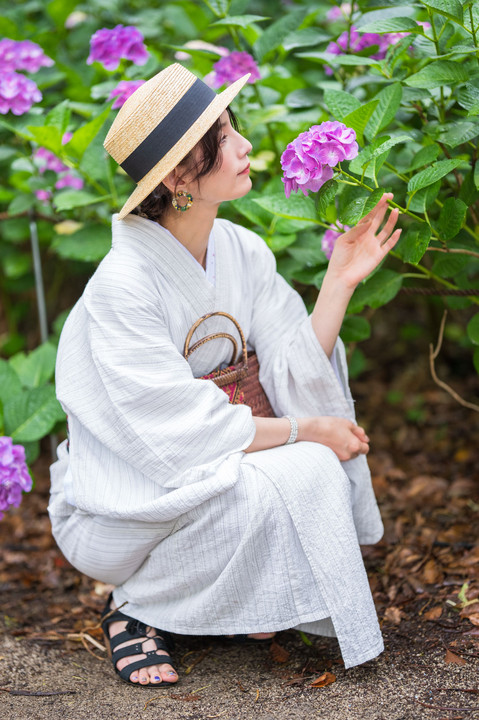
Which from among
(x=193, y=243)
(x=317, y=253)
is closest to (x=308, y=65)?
(x=317, y=253)

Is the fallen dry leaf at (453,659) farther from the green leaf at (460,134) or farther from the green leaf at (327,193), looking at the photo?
the green leaf at (460,134)

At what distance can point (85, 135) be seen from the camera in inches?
90.0

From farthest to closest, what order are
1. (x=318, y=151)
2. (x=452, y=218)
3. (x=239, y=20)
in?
1. (x=239, y=20)
2. (x=452, y=218)
3. (x=318, y=151)

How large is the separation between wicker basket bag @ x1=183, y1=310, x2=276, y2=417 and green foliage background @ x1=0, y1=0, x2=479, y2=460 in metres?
0.27

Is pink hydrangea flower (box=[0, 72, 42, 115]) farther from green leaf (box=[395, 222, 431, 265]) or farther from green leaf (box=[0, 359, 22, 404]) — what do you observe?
green leaf (box=[395, 222, 431, 265])

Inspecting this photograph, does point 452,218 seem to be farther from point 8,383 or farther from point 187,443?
point 8,383

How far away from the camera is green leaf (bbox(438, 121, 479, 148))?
5.85ft

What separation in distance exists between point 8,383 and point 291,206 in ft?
3.17

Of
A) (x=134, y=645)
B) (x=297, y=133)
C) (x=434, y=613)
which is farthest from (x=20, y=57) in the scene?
(x=434, y=613)

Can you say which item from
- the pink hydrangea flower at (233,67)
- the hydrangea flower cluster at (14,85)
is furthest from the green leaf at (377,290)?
the hydrangea flower cluster at (14,85)

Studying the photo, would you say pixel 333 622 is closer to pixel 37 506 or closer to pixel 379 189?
pixel 379 189

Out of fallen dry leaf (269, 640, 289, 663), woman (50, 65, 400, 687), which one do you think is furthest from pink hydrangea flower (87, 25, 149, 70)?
fallen dry leaf (269, 640, 289, 663)

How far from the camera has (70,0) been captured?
296 centimetres

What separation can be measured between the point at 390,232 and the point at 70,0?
5.89 ft
